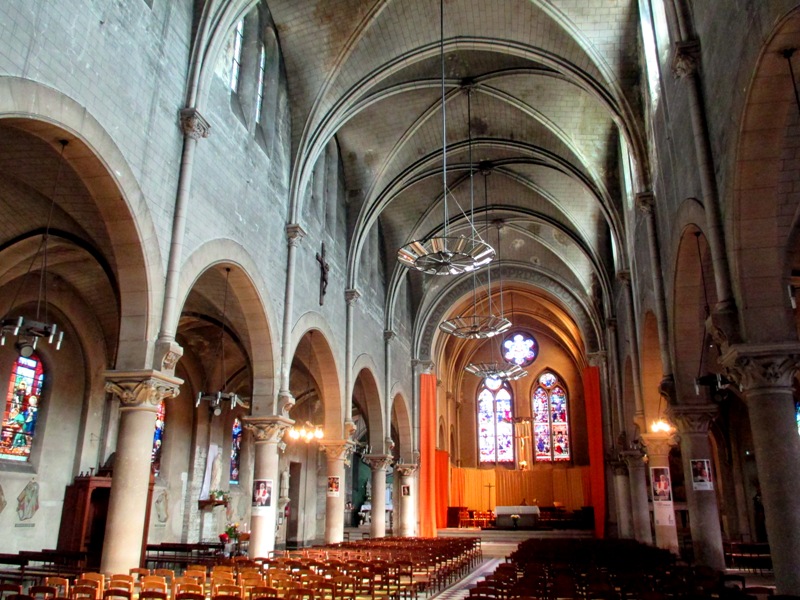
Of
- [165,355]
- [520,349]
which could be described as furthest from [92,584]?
[520,349]

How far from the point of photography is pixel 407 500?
2834cm

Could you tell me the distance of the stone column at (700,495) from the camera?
41.4 feet

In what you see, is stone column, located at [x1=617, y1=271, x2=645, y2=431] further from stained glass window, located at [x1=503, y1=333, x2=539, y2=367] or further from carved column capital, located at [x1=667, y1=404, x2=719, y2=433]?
stained glass window, located at [x1=503, y1=333, x2=539, y2=367]

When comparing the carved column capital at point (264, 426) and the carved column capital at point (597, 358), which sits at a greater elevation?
the carved column capital at point (597, 358)

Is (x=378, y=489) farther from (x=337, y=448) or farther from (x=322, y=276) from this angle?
(x=322, y=276)

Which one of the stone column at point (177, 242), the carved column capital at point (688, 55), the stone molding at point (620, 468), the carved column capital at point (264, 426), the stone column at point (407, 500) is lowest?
the stone column at point (407, 500)

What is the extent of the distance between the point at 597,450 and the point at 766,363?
21060 millimetres

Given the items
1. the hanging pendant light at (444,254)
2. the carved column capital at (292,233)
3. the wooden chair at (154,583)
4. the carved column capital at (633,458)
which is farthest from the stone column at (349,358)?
the wooden chair at (154,583)

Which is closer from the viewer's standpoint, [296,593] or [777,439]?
[296,593]

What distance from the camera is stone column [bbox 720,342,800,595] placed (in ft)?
26.9

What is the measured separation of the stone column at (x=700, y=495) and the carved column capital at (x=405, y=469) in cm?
1648

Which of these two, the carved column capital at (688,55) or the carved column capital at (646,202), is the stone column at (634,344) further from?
the carved column capital at (688,55)

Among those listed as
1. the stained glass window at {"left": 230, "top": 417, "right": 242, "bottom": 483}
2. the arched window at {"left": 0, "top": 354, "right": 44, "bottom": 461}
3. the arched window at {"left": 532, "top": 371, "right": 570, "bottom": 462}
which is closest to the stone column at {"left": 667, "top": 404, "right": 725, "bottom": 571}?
the arched window at {"left": 0, "top": 354, "right": 44, "bottom": 461}

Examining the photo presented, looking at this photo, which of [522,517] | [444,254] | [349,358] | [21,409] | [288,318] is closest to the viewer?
[444,254]
